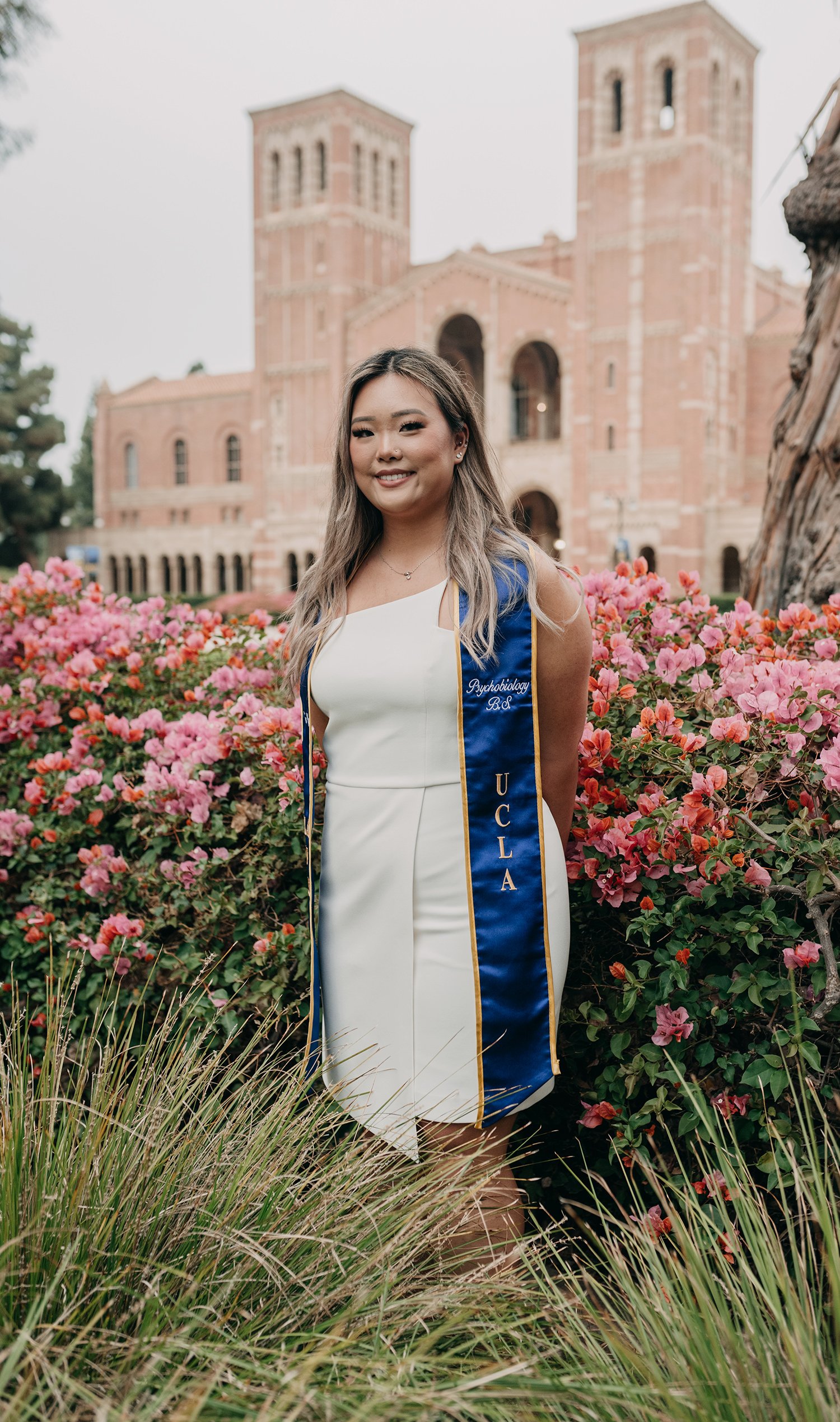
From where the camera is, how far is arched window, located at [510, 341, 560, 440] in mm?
42031

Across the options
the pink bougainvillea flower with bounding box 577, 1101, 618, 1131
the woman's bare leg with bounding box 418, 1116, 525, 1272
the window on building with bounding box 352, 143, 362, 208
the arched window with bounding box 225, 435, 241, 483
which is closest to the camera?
the woman's bare leg with bounding box 418, 1116, 525, 1272

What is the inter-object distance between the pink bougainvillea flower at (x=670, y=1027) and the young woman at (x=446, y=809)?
0.30m

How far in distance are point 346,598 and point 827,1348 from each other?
5.27ft

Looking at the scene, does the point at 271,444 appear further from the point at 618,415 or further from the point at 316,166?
the point at 618,415

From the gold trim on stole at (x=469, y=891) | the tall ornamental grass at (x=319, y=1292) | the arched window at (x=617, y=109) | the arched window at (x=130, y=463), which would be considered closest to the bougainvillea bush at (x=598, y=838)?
the tall ornamental grass at (x=319, y=1292)

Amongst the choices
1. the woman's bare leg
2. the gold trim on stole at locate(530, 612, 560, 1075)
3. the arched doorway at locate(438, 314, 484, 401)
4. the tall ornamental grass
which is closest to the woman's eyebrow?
the gold trim on stole at locate(530, 612, 560, 1075)

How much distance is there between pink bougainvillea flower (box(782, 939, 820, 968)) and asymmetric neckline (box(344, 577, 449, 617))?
0.96 meters

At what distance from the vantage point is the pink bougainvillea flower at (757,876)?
2.41 metres

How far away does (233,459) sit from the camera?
47281 mm

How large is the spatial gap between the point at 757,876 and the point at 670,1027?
0.38 m

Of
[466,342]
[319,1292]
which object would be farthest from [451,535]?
[466,342]

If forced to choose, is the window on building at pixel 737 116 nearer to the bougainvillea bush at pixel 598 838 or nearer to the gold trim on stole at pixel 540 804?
the bougainvillea bush at pixel 598 838

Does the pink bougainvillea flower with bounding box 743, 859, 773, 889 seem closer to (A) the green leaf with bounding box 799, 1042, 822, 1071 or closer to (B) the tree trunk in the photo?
(A) the green leaf with bounding box 799, 1042, 822, 1071

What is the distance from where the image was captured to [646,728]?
2.72m
